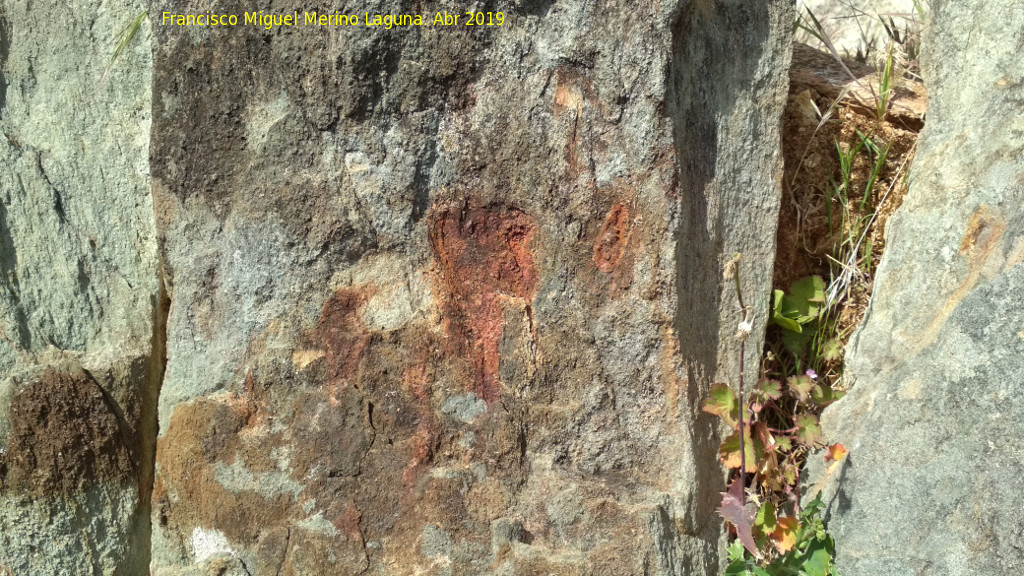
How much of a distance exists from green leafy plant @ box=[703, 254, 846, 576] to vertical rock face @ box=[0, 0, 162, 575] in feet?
4.36

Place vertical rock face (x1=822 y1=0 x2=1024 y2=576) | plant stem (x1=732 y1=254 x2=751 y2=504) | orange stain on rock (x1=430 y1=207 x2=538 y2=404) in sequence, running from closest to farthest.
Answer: vertical rock face (x1=822 y1=0 x2=1024 y2=576) → plant stem (x1=732 y1=254 x2=751 y2=504) → orange stain on rock (x1=430 y1=207 x2=538 y2=404)

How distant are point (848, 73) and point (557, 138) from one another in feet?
2.82

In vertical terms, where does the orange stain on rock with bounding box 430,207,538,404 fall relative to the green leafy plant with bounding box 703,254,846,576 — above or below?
above

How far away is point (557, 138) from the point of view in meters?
1.88

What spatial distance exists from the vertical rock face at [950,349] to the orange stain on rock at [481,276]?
2.40 feet

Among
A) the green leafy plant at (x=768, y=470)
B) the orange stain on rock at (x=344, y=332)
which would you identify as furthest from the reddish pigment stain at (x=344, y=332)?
the green leafy plant at (x=768, y=470)

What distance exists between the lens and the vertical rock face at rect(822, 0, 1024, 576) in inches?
65.2

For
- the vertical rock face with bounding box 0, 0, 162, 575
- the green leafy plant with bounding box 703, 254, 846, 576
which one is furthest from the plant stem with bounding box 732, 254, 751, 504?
the vertical rock face with bounding box 0, 0, 162, 575

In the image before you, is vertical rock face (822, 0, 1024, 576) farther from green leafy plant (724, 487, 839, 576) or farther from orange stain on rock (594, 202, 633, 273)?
orange stain on rock (594, 202, 633, 273)

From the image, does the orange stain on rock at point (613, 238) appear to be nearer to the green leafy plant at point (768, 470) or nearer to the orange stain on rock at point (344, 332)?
the green leafy plant at point (768, 470)

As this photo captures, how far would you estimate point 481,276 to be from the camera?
1.95 metres

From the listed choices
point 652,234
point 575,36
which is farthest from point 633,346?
point 575,36

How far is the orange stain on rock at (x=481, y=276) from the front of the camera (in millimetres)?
1927

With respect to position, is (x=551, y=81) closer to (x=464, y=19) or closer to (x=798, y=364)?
(x=464, y=19)
